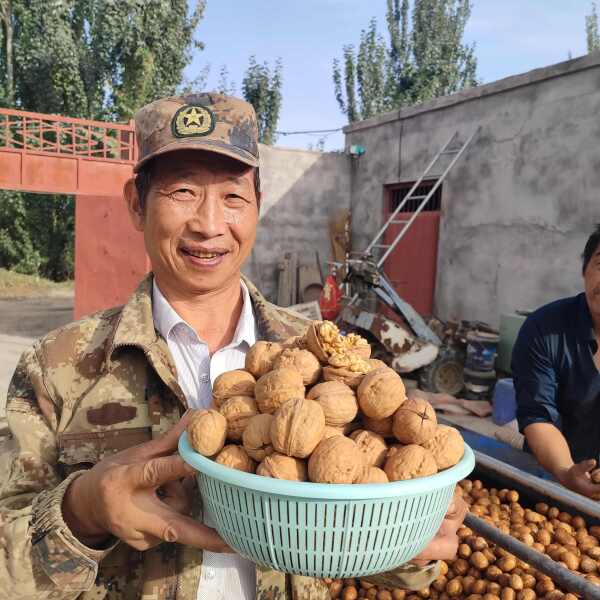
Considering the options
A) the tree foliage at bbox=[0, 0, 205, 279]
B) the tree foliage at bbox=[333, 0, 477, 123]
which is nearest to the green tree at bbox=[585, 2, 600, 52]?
the tree foliage at bbox=[333, 0, 477, 123]

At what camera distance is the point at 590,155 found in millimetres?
6879

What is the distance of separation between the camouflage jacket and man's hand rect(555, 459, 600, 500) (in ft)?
4.18

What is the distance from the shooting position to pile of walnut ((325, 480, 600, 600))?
7.27 ft

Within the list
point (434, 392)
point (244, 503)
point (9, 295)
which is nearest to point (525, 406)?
point (244, 503)

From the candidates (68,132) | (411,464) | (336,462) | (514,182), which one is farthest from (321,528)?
(68,132)

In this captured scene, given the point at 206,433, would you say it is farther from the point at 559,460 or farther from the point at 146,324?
the point at 559,460

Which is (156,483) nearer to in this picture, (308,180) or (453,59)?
(308,180)

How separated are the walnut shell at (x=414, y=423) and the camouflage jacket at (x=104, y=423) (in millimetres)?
468

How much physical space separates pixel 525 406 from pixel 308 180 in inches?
358

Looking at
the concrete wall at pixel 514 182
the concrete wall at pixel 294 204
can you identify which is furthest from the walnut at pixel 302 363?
the concrete wall at pixel 294 204

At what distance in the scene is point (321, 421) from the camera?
121 centimetres

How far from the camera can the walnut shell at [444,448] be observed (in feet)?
3.94

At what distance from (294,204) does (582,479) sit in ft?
30.4

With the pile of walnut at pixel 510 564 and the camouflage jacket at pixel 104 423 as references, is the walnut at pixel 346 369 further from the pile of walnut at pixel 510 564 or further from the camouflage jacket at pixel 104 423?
the pile of walnut at pixel 510 564
